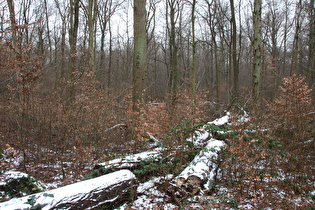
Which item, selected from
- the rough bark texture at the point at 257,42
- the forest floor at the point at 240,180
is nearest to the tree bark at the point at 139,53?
the forest floor at the point at 240,180

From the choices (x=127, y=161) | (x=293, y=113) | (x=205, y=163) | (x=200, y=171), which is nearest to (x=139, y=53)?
(x=127, y=161)

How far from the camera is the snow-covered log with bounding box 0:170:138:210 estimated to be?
265 cm

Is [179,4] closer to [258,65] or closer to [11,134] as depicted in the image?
[258,65]

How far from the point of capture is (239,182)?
4.11 meters

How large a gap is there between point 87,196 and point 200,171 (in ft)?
6.53

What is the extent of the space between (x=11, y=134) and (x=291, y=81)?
7887 mm

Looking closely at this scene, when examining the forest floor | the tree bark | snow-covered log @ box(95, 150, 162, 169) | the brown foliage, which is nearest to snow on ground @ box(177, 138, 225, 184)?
the forest floor

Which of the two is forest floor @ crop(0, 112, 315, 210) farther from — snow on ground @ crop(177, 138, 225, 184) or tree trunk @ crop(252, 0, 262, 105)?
tree trunk @ crop(252, 0, 262, 105)

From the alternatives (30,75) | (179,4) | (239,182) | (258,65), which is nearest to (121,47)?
(179,4)

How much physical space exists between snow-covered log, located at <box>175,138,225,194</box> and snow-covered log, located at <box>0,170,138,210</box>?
2.93 ft

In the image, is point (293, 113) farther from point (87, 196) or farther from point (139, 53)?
point (87, 196)

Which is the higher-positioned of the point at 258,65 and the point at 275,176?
the point at 258,65

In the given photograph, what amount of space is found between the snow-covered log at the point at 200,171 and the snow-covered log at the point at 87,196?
0.89 metres

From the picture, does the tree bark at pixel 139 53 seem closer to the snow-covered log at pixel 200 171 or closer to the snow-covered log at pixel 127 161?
the snow-covered log at pixel 127 161
